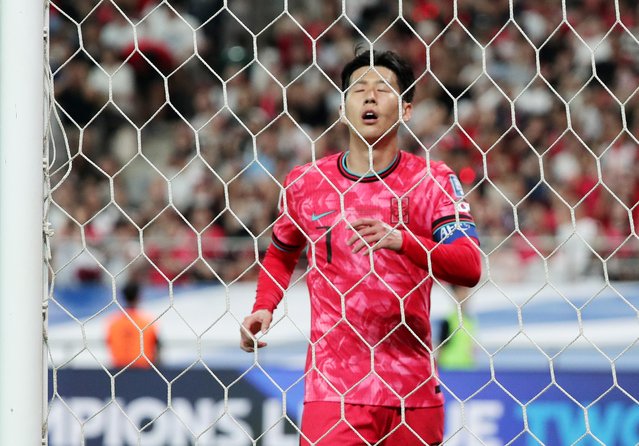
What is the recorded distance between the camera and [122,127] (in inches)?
300

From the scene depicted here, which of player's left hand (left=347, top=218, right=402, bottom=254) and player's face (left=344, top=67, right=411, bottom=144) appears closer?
player's left hand (left=347, top=218, right=402, bottom=254)

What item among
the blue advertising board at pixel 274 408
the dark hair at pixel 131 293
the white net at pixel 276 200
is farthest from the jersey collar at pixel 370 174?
the dark hair at pixel 131 293

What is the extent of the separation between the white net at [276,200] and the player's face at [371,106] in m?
0.76

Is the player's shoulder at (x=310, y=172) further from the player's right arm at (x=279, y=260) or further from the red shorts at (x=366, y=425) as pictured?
the red shorts at (x=366, y=425)

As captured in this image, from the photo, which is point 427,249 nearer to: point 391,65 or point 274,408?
point 391,65

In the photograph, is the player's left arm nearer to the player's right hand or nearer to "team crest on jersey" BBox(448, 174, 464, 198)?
"team crest on jersey" BBox(448, 174, 464, 198)

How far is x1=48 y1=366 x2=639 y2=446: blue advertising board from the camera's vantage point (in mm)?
4348

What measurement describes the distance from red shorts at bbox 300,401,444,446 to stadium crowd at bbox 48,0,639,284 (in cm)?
311

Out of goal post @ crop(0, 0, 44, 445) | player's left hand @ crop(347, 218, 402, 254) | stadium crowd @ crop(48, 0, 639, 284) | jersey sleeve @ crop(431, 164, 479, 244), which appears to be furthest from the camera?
stadium crowd @ crop(48, 0, 639, 284)

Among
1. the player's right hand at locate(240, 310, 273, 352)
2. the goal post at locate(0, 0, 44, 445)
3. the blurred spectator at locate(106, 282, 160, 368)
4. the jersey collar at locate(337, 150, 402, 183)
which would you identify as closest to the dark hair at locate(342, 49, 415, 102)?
the jersey collar at locate(337, 150, 402, 183)

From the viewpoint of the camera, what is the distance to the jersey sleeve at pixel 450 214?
248 centimetres

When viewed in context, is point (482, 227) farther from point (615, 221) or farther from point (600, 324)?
point (600, 324)

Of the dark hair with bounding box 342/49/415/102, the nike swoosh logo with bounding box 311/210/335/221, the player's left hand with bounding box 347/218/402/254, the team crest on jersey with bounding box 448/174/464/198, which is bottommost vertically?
the player's left hand with bounding box 347/218/402/254

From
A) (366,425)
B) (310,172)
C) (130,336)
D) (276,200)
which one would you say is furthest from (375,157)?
(276,200)
